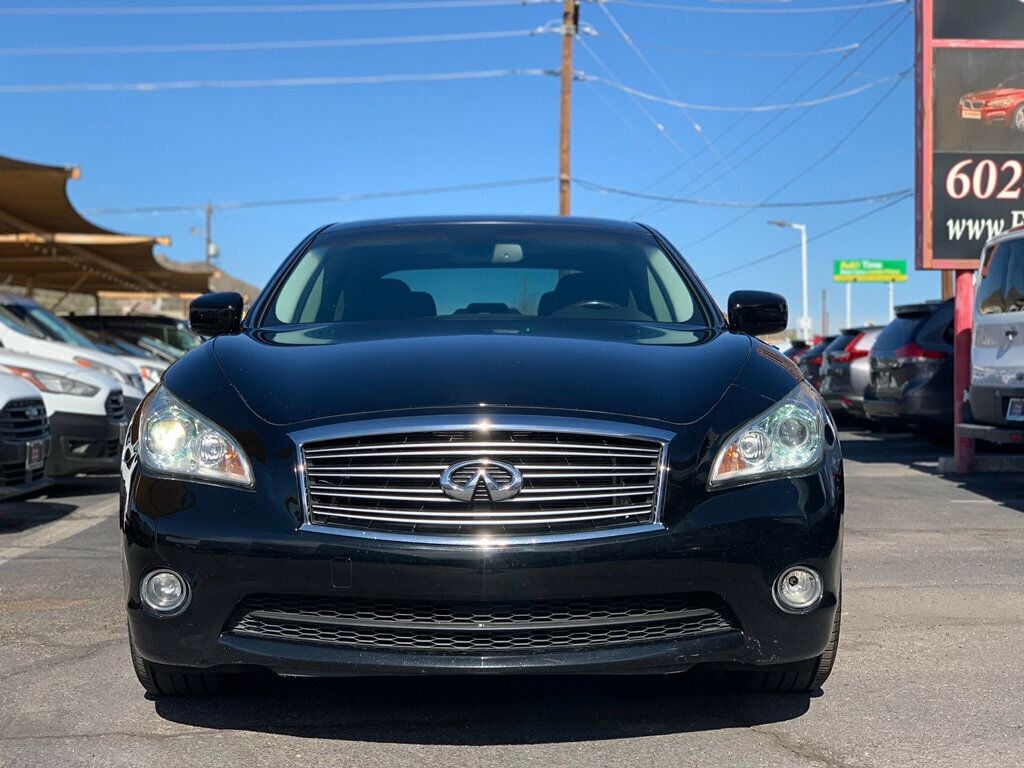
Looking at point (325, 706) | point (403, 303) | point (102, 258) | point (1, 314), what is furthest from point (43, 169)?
point (325, 706)

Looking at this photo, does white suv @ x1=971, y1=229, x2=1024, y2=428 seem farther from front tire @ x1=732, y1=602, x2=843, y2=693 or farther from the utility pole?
the utility pole

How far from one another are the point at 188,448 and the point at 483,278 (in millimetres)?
1838

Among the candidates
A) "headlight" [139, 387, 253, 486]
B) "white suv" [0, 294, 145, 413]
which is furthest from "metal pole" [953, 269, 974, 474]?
"headlight" [139, 387, 253, 486]

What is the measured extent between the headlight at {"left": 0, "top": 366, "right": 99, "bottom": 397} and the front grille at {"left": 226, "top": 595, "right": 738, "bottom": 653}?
7252 mm

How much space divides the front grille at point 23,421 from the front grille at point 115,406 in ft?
5.76

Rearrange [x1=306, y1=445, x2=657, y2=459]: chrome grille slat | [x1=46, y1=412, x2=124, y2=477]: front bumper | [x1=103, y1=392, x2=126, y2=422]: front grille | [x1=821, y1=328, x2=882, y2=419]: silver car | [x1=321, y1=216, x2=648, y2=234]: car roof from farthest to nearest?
1. [x1=821, y1=328, x2=882, y2=419]: silver car
2. [x1=103, y1=392, x2=126, y2=422]: front grille
3. [x1=46, y1=412, x2=124, y2=477]: front bumper
4. [x1=321, y1=216, x2=648, y2=234]: car roof
5. [x1=306, y1=445, x2=657, y2=459]: chrome grille slat

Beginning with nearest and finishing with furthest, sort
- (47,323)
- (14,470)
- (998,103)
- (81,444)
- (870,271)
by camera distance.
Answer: (14,470)
(81,444)
(998,103)
(47,323)
(870,271)

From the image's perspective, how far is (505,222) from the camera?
5.48 meters

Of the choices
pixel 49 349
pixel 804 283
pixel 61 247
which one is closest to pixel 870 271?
pixel 804 283

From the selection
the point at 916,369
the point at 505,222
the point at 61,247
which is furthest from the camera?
the point at 61,247

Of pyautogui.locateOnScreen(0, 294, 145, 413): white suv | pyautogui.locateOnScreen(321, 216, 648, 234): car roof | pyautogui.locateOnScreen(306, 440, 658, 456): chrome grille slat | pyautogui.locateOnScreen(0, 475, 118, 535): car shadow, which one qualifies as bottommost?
pyautogui.locateOnScreen(0, 475, 118, 535): car shadow

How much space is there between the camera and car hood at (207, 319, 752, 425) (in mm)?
3602

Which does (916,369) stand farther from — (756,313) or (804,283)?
(804,283)

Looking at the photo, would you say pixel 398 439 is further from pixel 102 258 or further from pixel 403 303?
pixel 102 258
